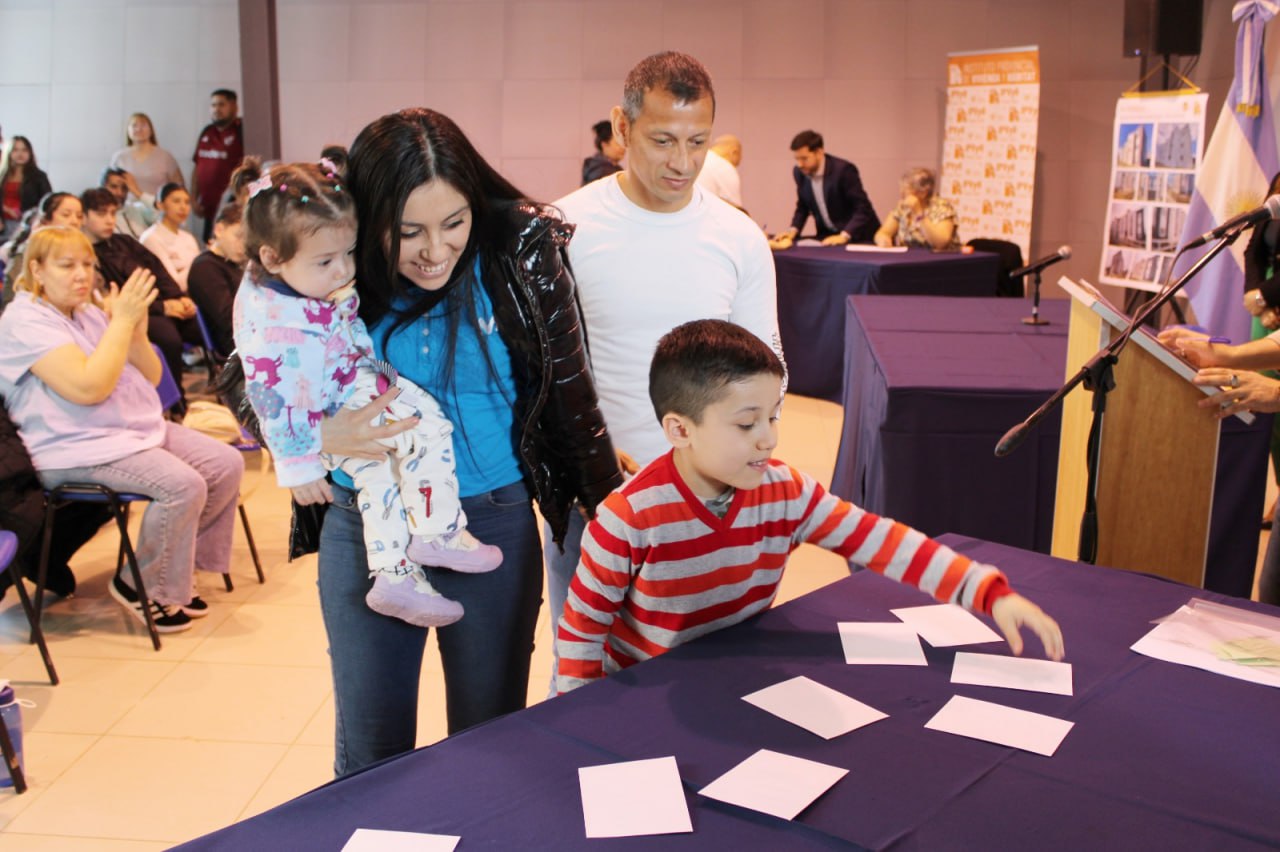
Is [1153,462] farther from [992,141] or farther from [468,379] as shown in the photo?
[992,141]

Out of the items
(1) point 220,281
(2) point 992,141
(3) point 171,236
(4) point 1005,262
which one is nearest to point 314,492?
(1) point 220,281

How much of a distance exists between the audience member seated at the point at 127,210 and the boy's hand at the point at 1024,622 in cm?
755

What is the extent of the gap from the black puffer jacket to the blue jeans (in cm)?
8

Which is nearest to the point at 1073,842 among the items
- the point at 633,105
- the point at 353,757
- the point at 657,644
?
the point at 657,644

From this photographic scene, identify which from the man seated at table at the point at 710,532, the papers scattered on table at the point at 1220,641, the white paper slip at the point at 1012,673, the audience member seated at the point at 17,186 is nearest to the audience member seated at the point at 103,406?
the man seated at table at the point at 710,532

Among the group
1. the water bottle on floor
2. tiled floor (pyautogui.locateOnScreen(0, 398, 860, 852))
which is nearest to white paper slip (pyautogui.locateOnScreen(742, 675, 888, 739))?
tiled floor (pyautogui.locateOnScreen(0, 398, 860, 852))

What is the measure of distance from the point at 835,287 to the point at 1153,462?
4.33 metres

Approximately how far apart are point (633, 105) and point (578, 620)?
98cm

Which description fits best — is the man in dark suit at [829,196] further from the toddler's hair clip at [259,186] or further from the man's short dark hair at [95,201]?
the toddler's hair clip at [259,186]

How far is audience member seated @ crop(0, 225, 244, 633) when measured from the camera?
363 centimetres

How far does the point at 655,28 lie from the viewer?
984 centimetres

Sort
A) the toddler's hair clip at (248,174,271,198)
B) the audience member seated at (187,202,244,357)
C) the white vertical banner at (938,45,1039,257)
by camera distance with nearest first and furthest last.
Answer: the toddler's hair clip at (248,174,271,198)
the audience member seated at (187,202,244,357)
the white vertical banner at (938,45,1039,257)

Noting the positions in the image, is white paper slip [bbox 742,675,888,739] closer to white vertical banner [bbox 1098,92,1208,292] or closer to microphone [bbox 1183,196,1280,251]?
microphone [bbox 1183,196,1280,251]

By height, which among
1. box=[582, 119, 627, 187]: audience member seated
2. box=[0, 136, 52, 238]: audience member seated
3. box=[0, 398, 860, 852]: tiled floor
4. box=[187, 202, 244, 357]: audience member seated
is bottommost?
box=[0, 398, 860, 852]: tiled floor
